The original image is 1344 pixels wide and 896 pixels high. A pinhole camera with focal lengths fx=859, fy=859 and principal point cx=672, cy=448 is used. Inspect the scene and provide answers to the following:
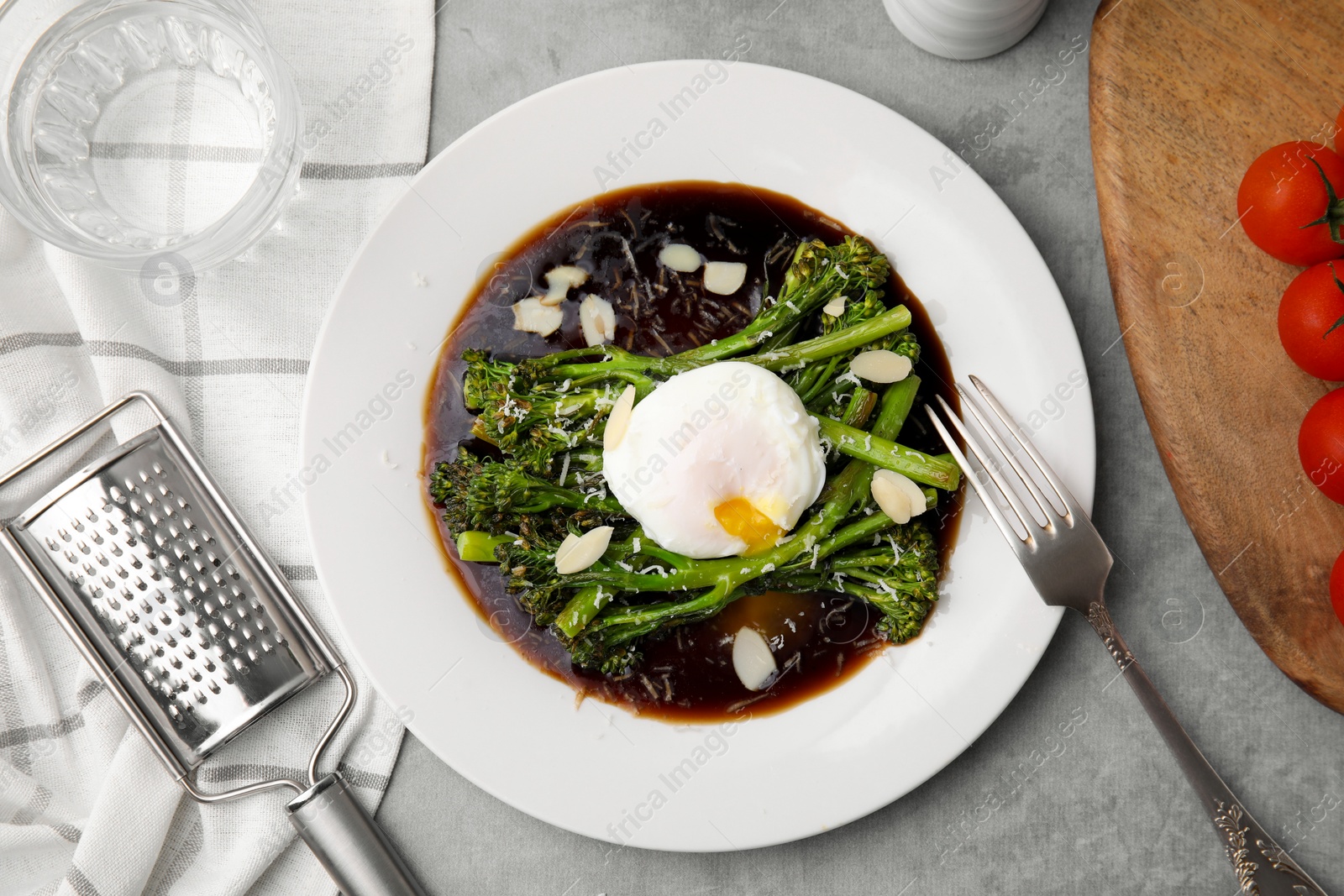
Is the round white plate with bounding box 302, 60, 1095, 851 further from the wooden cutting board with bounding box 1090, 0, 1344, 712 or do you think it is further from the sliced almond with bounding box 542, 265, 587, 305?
the wooden cutting board with bounding box 1090, 0, 1344, 712

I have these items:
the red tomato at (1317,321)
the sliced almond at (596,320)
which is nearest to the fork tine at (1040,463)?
the red tomato at (1317,321)

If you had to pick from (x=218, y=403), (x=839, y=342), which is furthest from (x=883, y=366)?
(x=218, y=403)

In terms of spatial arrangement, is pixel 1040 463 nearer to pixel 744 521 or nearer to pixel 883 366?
pixel 883 366

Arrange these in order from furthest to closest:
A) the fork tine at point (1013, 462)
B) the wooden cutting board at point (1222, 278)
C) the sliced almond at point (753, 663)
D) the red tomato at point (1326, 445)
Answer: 1. the sliced almond at point (753, 663)
2. the wooden cutting board at point (1222, 278)
3. the fork tine at point (1013, 462)
4. the red tomato at point (1326, 445)

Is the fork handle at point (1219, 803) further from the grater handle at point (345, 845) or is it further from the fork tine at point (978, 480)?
the grater handle at point (345, 845)

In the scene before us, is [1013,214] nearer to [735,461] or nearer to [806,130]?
[806,130]

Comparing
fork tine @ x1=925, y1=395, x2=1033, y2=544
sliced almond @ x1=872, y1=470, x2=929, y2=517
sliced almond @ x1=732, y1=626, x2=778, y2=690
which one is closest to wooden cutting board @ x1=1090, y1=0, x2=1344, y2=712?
fork tine @ x1=925, y1=395, x2=1033, y2=544
